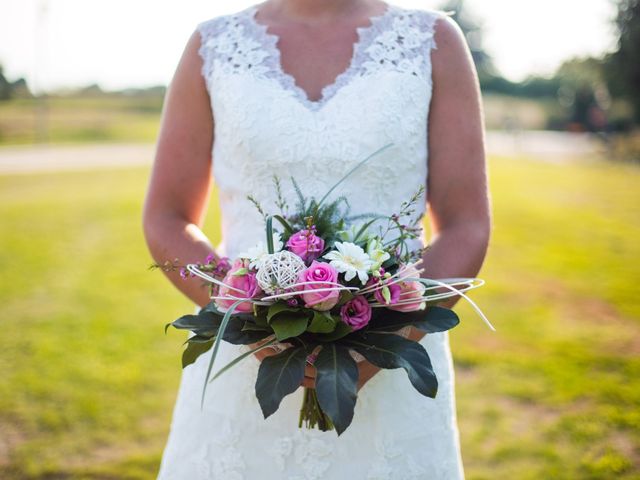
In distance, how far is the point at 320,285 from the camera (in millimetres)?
1568

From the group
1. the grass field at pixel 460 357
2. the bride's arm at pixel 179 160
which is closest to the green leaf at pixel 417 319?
the bride's arm at pixel 179 160

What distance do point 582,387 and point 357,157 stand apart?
4291mm

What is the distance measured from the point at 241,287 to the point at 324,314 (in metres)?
0.24

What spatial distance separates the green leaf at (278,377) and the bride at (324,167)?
0.55 meters

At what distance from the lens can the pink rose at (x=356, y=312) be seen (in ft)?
5.26

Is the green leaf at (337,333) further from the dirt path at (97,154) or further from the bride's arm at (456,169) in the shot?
the dirt path at (97,154)

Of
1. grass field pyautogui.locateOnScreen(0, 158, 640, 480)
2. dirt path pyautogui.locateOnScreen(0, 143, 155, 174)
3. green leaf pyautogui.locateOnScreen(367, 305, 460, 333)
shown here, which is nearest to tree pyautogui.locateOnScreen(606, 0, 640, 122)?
grass field pyautogui.locateOnScreen(0, 158, 640, 480)

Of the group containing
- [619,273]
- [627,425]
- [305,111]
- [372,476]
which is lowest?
[619,273]

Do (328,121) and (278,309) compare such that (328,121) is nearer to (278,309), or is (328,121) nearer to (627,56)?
(278,309)

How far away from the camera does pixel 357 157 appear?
2.16 metres

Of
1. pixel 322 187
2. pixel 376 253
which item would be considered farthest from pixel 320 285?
pixel 322 187

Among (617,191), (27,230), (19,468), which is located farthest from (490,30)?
(19,468)

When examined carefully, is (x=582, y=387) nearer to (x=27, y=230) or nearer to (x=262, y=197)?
(x=262, y=197)

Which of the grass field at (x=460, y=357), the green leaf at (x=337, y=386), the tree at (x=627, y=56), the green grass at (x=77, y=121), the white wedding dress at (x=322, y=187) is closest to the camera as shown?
the green leaf at (x=337, y=386)
